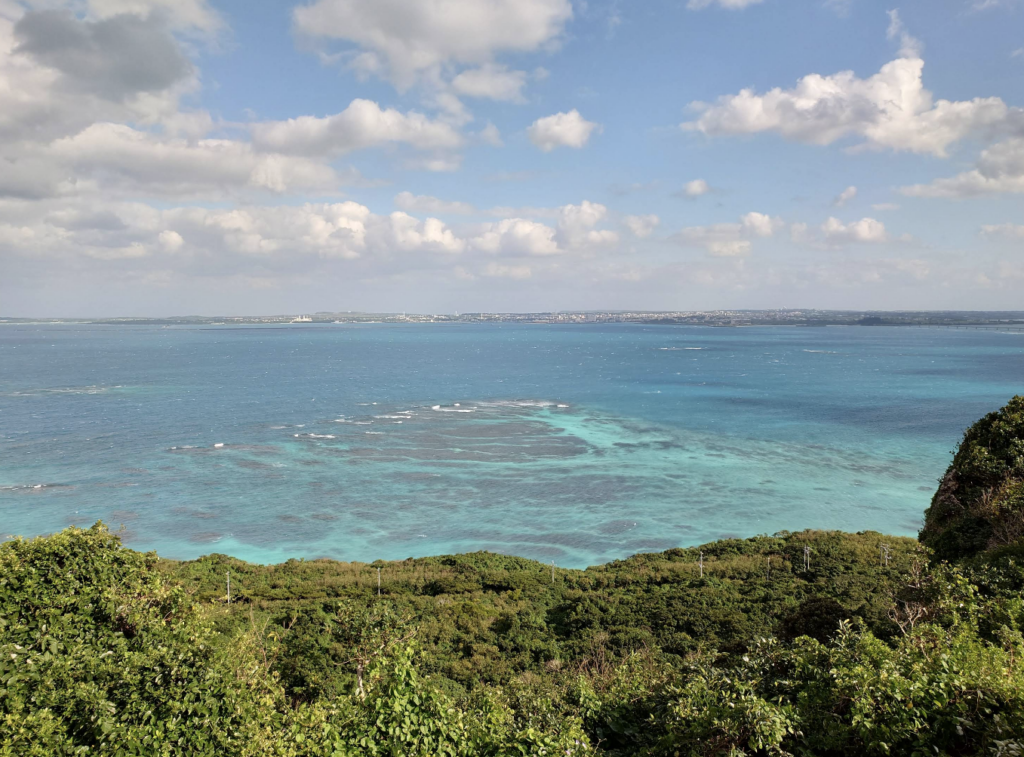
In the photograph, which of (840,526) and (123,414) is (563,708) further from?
(123,414)

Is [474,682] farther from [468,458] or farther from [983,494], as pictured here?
[468,458]

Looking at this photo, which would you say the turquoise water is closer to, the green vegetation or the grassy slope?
the grassy slope

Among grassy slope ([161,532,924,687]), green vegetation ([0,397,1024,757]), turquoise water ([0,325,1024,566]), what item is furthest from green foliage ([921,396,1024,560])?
turquoise water ([0,325,1024,566])

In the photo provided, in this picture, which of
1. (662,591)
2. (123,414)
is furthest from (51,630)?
(123,414)

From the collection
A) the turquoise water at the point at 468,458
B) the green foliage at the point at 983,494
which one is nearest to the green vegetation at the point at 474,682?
the green foliage at the point at 983,494

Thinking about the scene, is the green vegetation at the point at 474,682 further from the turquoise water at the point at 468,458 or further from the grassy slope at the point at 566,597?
the turquoise water at the point at 468,458

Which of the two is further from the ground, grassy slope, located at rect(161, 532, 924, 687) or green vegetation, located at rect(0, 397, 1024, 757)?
green vegetation, located at rect(0, 397, 1024, 757)

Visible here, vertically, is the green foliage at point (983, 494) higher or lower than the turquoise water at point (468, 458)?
higher

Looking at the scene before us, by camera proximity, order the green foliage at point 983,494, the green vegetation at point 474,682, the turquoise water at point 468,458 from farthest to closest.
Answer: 1. the turquoise water at point 468,458
2. the green foliage at point 983,494
3. the green vegetation at point 474,682
